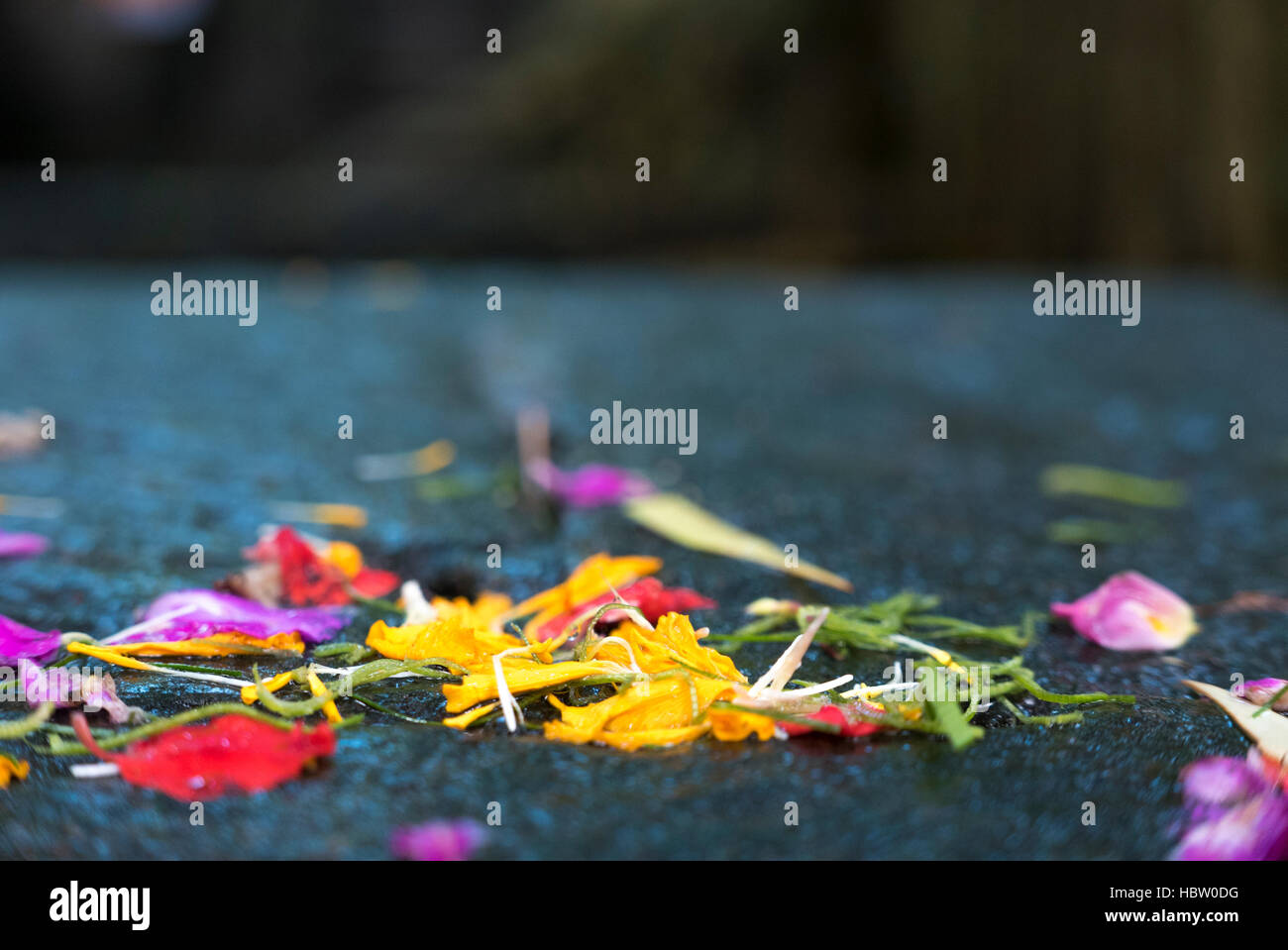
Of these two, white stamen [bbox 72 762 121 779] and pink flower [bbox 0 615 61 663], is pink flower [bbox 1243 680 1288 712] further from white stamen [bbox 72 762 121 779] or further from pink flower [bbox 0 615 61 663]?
pink flower [bbox 0 615 61 663]

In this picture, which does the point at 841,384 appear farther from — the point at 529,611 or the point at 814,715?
the point at 814,715

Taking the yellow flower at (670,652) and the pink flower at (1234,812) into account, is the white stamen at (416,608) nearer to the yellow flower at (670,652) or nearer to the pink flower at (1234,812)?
the yellow flower at (670,652)

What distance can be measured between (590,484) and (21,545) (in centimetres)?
51

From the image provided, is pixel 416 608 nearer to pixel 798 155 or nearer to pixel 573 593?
pixel 573 593

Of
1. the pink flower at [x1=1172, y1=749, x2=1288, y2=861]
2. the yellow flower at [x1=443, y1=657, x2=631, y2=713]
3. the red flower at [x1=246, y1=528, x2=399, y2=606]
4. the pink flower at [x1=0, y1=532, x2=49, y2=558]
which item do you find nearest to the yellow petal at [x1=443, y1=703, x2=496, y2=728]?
the yellow flower at [x1=443, y1=657, x2=631, y2=713]

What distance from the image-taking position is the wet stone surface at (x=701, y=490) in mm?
566

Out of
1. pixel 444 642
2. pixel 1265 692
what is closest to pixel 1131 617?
pixel 1265 692

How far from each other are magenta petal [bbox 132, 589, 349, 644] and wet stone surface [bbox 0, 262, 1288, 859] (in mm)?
32

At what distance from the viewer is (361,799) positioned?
1.89 feet

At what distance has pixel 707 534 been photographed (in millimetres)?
1087

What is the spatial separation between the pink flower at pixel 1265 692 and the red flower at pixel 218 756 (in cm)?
50

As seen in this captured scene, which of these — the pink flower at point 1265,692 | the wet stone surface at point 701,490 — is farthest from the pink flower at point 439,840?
the pink flower at point 1265,692

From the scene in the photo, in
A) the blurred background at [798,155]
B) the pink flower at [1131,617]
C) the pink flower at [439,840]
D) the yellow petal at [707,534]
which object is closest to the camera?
the pink flower at [439,840]

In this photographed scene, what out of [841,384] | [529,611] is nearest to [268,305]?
[841,384]
